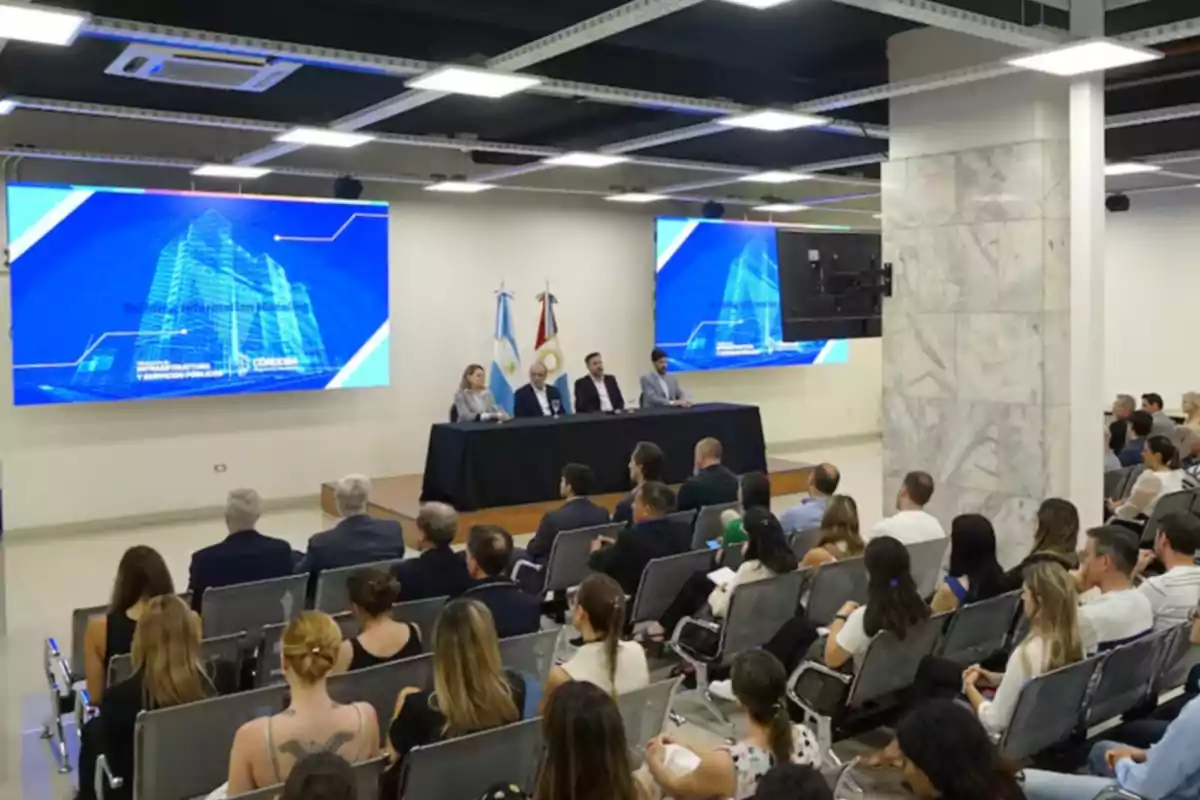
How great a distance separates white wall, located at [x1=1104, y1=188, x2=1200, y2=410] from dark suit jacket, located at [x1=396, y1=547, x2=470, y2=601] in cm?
1109

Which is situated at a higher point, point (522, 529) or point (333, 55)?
point (333, 55)

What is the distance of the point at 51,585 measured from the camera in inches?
281

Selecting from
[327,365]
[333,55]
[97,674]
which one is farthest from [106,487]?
[97,674]

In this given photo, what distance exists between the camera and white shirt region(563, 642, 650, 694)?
10.4ft

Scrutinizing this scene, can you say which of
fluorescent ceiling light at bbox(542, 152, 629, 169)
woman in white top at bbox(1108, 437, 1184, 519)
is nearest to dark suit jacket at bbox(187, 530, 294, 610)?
woman in white top at bbox(1108, 437, 1184, 519)

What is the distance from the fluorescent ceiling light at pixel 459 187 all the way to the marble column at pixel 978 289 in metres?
4.46

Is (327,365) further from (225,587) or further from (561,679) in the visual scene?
(561,679)

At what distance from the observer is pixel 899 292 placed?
7.16 meters

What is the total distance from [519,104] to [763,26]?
227 cm

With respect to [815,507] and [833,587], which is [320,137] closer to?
[815,507]

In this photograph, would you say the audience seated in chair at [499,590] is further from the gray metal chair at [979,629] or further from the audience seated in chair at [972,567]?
the audience seated in chair at [972,567]

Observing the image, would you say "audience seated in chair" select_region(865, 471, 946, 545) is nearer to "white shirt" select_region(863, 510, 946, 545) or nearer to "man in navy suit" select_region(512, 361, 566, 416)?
"white shirt" select_region(863, 510, 946, 545)

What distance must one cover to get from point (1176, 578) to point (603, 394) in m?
6.77

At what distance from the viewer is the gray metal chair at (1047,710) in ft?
9.86
